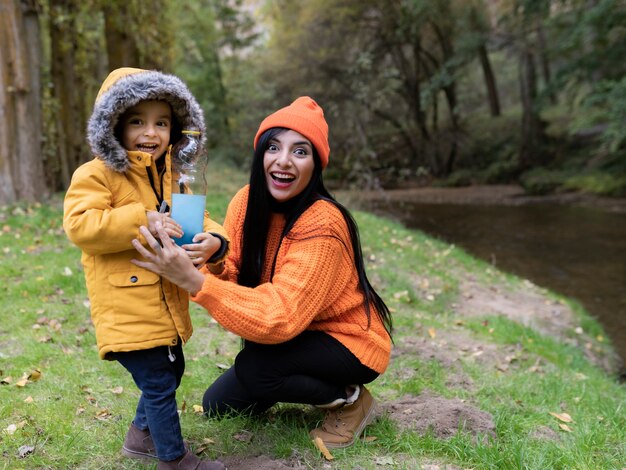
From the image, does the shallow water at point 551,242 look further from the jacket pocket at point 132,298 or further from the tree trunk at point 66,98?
the tree trunk at point 66,98

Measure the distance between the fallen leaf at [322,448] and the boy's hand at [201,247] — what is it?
1042mm

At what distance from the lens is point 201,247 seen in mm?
2115

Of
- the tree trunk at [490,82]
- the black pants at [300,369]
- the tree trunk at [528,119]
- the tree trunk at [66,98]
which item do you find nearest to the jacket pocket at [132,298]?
the black pants at [300,369]

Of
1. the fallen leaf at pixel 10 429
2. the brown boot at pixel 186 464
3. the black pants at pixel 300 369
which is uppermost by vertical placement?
the black pants at pixel 300 369

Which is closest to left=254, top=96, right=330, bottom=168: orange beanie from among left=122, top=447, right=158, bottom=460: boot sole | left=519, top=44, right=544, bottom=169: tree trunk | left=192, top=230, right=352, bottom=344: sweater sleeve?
left=192, top=230, right=352, bottom=344: sweater sleeve

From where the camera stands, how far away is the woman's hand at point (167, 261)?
2.00 metres

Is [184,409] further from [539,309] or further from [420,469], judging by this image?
[539,309]

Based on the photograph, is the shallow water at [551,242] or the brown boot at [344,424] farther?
the shallow water at [551,242]

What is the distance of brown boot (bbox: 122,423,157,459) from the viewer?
2.50 meters

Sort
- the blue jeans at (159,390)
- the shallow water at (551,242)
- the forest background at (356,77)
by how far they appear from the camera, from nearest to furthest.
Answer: the blue jeans at (159,390) < the shallow water at (551,242) < the forest background at (356,77)

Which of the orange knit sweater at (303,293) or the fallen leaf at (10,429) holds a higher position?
the orange knit sweater at (303,293)

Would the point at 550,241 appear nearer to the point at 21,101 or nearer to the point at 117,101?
the point at 21,101

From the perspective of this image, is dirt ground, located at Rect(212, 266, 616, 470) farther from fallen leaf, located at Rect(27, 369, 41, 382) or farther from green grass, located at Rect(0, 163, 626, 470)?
fallen leaf, located at Rect(27, 369, 41, 382)

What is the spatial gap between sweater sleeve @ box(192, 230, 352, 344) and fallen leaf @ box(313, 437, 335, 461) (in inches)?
22.5
